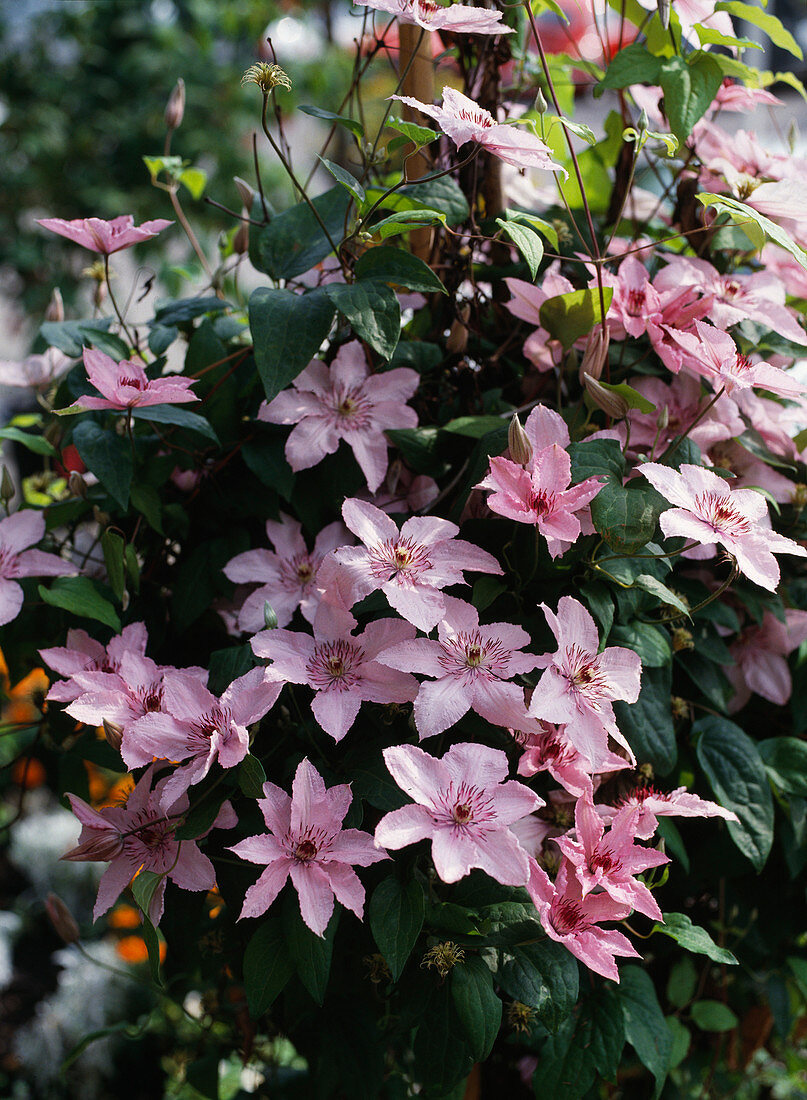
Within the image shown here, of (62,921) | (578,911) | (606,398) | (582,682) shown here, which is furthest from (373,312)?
(62,921)

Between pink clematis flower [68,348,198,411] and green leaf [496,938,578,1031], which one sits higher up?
pink clematis flower [68,348,198,411]

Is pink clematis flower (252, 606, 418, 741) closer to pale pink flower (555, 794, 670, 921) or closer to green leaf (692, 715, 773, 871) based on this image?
pale pink flower (555, 794, 670, 921)

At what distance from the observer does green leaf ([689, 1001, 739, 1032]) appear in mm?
734

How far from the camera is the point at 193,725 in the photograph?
48cm

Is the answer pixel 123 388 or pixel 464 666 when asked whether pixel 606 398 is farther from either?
pixel 123 388

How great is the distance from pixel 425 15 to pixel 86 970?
1.53 metres

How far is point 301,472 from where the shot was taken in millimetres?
633

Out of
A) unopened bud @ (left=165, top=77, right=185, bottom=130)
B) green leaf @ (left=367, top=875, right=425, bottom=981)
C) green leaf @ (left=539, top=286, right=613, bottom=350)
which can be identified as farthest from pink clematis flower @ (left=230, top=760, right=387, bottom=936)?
unopened bud @ (left=165, top=77, right=185, bottom=130)

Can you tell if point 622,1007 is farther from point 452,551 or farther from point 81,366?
point 81,366

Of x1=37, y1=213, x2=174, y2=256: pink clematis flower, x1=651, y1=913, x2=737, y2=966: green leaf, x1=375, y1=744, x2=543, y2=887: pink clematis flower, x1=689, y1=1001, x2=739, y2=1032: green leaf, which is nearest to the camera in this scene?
x1=375, y1=744, x2=543, y2=887: pink clematis flower

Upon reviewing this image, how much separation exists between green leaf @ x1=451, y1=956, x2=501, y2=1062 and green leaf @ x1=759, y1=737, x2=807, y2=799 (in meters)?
0.27

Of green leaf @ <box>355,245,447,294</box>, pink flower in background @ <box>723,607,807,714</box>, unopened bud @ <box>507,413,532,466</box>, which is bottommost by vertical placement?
pink flower in background @ <box>723,607,807,714</box>

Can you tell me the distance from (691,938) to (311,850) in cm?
25

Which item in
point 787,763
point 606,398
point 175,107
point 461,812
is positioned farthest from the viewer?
point 175,107
